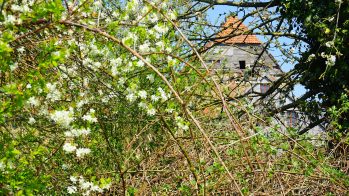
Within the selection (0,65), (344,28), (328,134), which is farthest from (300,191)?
(0,65)

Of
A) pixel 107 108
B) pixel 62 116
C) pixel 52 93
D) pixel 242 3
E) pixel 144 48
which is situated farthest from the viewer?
pixel 242 3

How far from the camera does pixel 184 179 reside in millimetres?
4496

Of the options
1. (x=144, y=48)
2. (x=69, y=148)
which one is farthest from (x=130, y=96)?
(x=69, y=148)

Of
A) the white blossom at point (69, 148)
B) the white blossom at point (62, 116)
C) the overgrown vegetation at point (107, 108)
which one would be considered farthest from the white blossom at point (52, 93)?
the white blossom at point (69, 148)

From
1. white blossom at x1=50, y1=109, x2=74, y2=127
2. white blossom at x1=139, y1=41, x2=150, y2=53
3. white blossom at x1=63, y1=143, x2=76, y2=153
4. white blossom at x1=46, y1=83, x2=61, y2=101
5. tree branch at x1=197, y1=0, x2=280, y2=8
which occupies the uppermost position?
tree branch at x1=197, y1=0, x2=280, y2=8

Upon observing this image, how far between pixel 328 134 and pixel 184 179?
6.37ft

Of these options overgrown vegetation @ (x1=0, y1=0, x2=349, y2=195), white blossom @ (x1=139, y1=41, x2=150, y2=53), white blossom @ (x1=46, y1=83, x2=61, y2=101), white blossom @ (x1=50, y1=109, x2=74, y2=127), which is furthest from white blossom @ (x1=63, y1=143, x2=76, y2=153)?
white blossom @ (x1=139, y1=41, x2=150, y2=53)

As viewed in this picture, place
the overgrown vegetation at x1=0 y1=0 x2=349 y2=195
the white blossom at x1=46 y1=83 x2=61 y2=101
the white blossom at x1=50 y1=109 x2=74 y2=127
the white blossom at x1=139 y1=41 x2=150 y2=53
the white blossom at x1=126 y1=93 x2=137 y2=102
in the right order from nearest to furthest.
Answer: the overgrown vegetation at x1=0 y1=0 x2=349 y2=195 < the white blossom at x1=50 y1=109 x2=74 y2=127 < the white blossom at x1=46 y1=83 x2=61 y2=101 < the white blossom at x1=126 y1=93 x2=137 y2=102 < the white blossom at x1=139 y1=41 x2=150 y2=53

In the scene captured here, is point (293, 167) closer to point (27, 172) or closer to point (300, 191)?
point (300, 191)

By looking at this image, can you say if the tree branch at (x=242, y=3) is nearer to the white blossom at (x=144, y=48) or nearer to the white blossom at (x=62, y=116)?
A: the white blossom at (x=144, y=48)

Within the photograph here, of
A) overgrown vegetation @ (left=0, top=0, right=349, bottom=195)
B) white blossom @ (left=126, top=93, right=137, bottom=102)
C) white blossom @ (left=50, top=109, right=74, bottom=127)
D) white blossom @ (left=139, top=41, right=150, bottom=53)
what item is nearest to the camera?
overgrown vegetation @ (left=0, top=0, right=349, bottom=195)

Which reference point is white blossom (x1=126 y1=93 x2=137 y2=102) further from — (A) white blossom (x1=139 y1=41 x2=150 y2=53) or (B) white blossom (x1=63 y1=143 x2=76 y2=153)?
(B) white blossom (x1=63 y1=143 x2=76 y2=153)

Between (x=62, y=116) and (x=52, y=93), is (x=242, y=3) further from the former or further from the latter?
(x=62, y=116)

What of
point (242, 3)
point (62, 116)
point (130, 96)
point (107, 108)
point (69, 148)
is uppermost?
point (242, 3)
